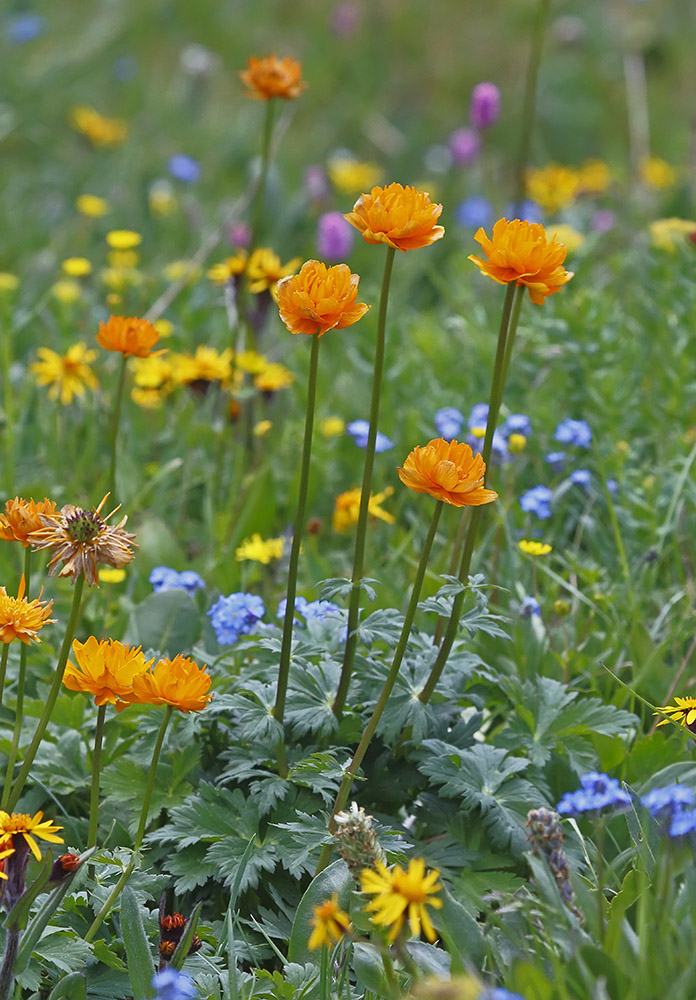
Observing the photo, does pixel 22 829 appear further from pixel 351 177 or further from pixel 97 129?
pixel 97 129

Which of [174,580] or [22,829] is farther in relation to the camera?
[174,580]

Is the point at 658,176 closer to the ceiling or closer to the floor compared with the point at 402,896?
closer to the ceiling

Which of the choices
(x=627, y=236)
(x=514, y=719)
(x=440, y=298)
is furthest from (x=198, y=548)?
(x=627, y=236)

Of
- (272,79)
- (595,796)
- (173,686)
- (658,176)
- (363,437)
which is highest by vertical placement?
(272,79)

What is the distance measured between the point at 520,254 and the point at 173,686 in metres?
0.59

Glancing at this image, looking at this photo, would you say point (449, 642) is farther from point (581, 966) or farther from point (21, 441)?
point (21, 441)

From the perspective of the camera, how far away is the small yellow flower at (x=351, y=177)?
384cm

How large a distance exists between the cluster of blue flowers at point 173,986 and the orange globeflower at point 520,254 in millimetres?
763

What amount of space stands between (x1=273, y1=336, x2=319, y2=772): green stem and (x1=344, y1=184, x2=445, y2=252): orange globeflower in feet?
0.45

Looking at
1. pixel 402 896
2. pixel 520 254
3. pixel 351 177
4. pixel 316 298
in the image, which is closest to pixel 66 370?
pixel 316 298

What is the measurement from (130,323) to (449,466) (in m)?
0.66

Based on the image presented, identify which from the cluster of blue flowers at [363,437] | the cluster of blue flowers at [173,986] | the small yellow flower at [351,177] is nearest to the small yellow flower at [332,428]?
the cluster of blue flowers at [363,437]

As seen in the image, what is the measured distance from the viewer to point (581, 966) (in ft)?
3.04

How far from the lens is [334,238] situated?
10.5 feet
